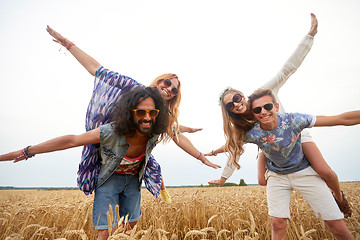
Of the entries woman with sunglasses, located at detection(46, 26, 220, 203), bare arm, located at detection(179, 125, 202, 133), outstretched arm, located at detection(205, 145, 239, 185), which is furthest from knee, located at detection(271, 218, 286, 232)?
bare arm, located at detection(179, 125, 202, 133)

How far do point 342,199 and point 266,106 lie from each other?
68.9 inches

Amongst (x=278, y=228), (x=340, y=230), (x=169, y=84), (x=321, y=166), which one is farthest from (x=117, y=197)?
(x=340, y=230)

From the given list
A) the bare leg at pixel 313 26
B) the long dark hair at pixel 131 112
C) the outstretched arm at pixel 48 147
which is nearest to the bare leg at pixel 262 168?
the long dark hair at pixel 131 112

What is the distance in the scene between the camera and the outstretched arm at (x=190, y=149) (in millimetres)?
4078

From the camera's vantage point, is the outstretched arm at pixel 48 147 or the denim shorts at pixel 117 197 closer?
the outstretched arm at pixel 48 147

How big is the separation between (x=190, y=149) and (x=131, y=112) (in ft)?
5.80

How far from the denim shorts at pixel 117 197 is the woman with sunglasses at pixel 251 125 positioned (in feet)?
5.26

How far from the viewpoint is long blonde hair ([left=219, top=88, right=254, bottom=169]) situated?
3.46m

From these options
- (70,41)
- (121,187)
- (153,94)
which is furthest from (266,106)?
(70,41)

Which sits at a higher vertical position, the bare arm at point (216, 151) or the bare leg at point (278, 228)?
the bare arm at point (216, 151)

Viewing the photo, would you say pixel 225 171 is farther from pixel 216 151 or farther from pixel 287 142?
pixel 287 142

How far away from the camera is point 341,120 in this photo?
2654 mm

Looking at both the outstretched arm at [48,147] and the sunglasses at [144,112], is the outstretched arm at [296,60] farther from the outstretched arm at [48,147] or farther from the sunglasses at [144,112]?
the outstretched arm at [48,147]

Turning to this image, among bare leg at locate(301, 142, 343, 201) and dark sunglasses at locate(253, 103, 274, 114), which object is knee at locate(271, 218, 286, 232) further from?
dark sunglasses at locate(253, 103, 274, 114)
